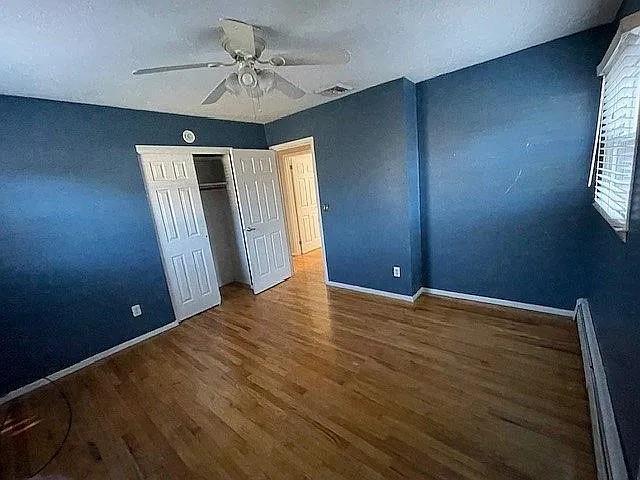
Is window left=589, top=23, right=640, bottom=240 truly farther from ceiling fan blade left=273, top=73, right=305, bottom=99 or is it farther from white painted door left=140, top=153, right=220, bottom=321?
white painted door left=140, top=153, right=220, bottom=321

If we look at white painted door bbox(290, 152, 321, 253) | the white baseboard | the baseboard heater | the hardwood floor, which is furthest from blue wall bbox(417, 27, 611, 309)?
the white baseboard

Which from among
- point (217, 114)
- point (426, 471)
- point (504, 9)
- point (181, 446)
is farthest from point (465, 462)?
point (217, 114)

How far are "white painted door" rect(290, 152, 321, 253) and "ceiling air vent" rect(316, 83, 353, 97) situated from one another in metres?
2.52

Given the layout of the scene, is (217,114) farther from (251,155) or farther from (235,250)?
(235,250)

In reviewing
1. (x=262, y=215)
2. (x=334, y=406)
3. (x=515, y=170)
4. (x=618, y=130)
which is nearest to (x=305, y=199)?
(x=262, y=215)

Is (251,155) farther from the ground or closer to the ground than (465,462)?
farther from the ground

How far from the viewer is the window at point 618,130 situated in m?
1.29

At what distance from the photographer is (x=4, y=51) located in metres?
1.57

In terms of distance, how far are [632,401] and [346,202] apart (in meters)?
2.78

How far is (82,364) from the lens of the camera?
101 inches

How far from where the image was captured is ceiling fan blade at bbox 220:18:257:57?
1.46 m

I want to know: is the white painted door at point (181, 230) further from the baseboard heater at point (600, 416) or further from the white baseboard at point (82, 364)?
the baseboard heater at point (600, 416)

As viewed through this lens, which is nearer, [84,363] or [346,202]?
[84,363]

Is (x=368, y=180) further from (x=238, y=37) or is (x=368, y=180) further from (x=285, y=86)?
(x=238, y=37)
